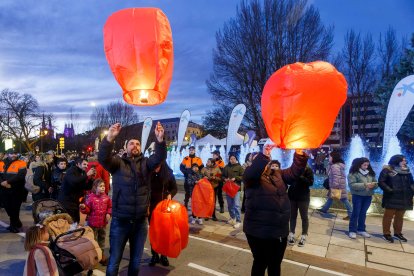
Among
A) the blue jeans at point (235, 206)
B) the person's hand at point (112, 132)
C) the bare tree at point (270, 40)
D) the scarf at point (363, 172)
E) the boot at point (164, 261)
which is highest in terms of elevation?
the bare tree at point (270, 40)

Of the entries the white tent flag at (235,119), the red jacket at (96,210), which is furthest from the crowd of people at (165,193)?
the white tent flag at (235,119)

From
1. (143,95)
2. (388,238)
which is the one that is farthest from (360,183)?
(143,95)

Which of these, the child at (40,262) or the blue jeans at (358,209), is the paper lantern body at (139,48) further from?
the blue jeans at (358,209)

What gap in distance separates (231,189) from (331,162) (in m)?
2.59

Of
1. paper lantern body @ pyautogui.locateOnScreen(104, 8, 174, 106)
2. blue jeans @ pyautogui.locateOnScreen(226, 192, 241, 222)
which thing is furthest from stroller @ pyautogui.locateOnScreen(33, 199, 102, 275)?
blue jeans @ pyautogui.locateOnScreen(226, 192, 241, 222)

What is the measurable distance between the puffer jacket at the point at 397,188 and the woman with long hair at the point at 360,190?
0.22 meters

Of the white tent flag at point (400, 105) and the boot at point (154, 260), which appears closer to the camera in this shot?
the boot at point (154, 260)

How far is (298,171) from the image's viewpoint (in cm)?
326

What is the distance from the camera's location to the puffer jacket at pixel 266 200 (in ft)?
10.5

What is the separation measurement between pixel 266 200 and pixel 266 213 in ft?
0.45

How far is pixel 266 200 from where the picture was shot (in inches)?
129

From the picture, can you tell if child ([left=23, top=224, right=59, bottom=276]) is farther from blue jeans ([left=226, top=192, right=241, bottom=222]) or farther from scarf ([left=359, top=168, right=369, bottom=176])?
scarf ([left=359, top=168, right=369, bottom=176])

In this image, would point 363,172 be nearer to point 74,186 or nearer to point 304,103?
point 304,103

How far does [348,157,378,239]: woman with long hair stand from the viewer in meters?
6.15
